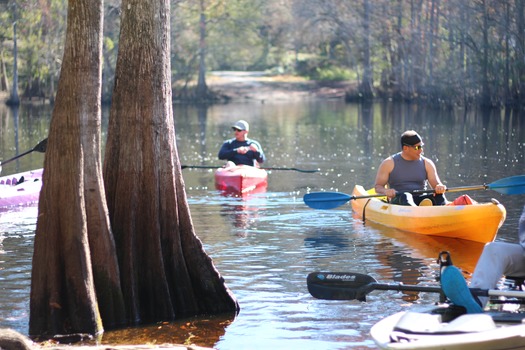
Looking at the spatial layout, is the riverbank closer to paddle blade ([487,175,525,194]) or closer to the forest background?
the forest background

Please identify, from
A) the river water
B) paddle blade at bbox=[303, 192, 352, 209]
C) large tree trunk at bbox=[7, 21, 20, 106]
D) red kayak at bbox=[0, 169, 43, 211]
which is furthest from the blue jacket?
large tree trunk at bbox=[7, 21, 20, 106]

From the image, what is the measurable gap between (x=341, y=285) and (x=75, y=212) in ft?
7.33

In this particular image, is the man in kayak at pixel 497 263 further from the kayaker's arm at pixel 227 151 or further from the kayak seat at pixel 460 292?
the kayaker's arm at pixel 227 151

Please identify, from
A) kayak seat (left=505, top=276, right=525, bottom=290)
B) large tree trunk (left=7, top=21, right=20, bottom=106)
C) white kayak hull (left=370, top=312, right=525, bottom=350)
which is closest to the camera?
A: white kayak hull (left=370, top=312, right=525, bottom=350)

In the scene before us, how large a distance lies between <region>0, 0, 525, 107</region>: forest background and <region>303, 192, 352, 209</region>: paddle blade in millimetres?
35490

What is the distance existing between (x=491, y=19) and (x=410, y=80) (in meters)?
15.3

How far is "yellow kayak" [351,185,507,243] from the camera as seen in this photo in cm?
1443

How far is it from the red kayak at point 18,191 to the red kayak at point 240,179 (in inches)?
132

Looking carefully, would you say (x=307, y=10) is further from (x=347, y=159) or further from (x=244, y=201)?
(x=244, y=201)

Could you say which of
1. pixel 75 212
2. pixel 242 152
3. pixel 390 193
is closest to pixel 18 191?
pixel 242 152

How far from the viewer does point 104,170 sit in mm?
10141

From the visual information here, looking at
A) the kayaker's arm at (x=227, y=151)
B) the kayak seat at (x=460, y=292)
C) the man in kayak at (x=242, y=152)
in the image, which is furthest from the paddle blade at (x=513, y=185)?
the kayaker's arm at (x=227, y=151)

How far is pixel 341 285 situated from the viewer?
938 cm

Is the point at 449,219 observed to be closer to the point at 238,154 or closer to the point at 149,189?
the point at 149,189
